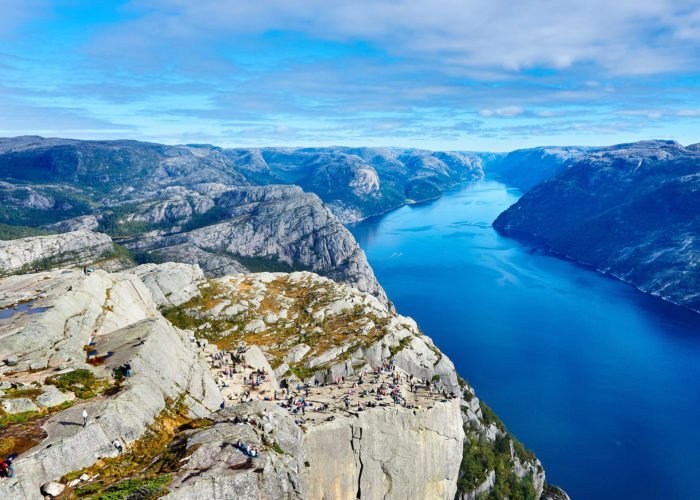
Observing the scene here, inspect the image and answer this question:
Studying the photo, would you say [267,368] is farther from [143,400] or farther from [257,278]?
[257,278]

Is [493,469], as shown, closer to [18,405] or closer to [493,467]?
[493,467]

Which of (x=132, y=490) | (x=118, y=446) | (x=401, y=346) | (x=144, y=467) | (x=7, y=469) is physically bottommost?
(x=401, y=346)

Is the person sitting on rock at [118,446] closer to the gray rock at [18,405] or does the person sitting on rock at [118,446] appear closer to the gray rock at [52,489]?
the gray rock at [52,489]

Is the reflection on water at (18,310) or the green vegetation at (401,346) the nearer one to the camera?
the reflection on water at (18,310)

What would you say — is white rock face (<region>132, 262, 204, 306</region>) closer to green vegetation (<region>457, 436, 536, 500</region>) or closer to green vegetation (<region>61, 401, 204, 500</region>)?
green vegetation (<region>61, 401, 204, 500</region>)

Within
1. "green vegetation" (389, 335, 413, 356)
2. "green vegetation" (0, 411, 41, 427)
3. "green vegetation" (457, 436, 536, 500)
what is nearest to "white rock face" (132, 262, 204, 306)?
"green vegetation" (389, 335, 413, 356)

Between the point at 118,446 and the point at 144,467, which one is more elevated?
the point at 118,446

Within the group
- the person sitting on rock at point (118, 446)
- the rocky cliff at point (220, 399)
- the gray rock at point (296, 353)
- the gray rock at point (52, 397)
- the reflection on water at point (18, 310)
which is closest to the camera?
the rocky cliff at point (220, 399)

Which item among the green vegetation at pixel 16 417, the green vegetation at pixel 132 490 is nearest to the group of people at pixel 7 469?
the green vegetation at pixel 132 490

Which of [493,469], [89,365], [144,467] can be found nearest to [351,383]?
[89,365]
